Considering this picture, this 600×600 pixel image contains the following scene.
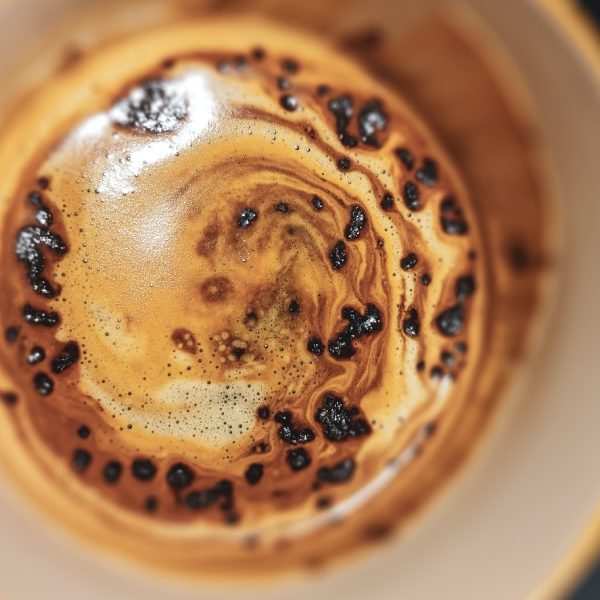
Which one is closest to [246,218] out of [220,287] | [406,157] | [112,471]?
[220,287]

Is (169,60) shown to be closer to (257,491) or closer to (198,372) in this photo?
(198,372)

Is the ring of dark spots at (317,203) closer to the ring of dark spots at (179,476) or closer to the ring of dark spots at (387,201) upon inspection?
the ring of dark spots at (387,201)

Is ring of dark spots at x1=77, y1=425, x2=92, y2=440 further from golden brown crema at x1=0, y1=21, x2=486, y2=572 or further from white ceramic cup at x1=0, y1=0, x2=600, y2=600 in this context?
white ceramic cup at x1=0, y1=0, x2=600, y2=600

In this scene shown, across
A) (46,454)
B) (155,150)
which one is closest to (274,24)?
(155,150)

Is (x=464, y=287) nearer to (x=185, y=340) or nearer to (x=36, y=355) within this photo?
(x=185, y=340)

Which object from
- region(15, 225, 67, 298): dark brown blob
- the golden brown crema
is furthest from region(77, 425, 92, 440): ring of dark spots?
region(15, 225, 67, 298): dark brown blob
